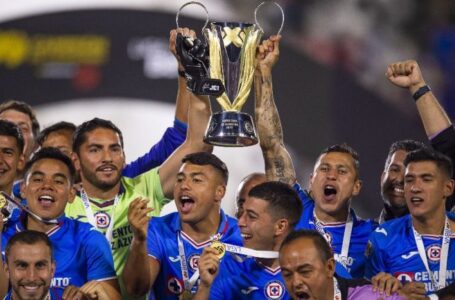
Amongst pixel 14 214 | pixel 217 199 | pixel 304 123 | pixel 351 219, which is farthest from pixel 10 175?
pixel 304 123

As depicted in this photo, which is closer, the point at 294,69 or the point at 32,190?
the point at 32,190

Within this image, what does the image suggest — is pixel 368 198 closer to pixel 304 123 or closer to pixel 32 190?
pixel 304 123

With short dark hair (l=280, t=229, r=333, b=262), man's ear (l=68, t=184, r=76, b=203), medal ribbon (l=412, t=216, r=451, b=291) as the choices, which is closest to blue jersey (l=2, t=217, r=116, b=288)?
man's ear (l=68, t=184, r=76, b=203)

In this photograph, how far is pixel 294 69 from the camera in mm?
9359

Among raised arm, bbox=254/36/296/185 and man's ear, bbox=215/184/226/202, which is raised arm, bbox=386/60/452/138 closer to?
raised arm, bbox=254/36/296/185

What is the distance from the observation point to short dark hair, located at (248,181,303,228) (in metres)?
5.94

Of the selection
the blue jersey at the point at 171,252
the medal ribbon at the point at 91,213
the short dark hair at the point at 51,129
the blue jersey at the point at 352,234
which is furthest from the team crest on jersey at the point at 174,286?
the short dark hair at the point at 51,129

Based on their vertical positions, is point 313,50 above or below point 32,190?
above

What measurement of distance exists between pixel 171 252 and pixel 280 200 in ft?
1.77

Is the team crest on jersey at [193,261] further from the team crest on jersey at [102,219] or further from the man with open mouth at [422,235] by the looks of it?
the man with open mouth at [422,235]

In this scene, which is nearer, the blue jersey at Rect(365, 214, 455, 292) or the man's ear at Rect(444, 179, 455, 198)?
the blue jersey at Rect(365, 214, 455, 292)

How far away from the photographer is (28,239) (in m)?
5.66

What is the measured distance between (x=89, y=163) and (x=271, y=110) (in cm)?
85

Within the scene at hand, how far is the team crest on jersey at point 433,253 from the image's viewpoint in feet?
19.8
